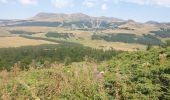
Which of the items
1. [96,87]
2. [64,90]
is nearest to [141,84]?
[96,87]

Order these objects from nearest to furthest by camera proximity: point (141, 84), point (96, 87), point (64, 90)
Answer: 1. point (96, 87)
2. point (64, 90)
3. point (141, 84)

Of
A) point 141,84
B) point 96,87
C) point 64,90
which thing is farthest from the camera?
point 141,84

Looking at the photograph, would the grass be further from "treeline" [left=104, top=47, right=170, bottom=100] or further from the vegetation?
"treeline" [left=104, top=47, right=170, bottom=100]

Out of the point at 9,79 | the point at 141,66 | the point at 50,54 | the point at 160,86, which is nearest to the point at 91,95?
the point at 160,86

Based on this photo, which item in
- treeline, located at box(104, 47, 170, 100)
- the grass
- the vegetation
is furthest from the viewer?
treeline, located at box(104, 47, 170, 100)

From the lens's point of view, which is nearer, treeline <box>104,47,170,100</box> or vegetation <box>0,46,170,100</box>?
vegetation <box>0,46,170,100</box>

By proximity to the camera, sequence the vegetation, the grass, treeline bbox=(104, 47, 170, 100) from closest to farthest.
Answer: the grass → the vegetation → treeline bbox=(104, 47, 170, 100)

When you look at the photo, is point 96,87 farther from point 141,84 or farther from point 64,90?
point 141,84

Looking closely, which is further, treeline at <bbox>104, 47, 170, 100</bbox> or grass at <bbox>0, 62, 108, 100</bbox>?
treeline at <bbox>104, 47, 170, 100</bbox>

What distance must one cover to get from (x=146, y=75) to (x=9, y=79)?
594 centimetres

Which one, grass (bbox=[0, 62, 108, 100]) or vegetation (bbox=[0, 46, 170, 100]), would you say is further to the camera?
vegetation (bbox=[0, 46, 170, 100])

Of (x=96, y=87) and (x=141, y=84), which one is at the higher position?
(x=96, y=87)

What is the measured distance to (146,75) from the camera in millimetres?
15711

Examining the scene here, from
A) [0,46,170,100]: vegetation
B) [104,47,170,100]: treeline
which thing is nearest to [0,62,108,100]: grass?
[0,46,170,100]: vegetation
